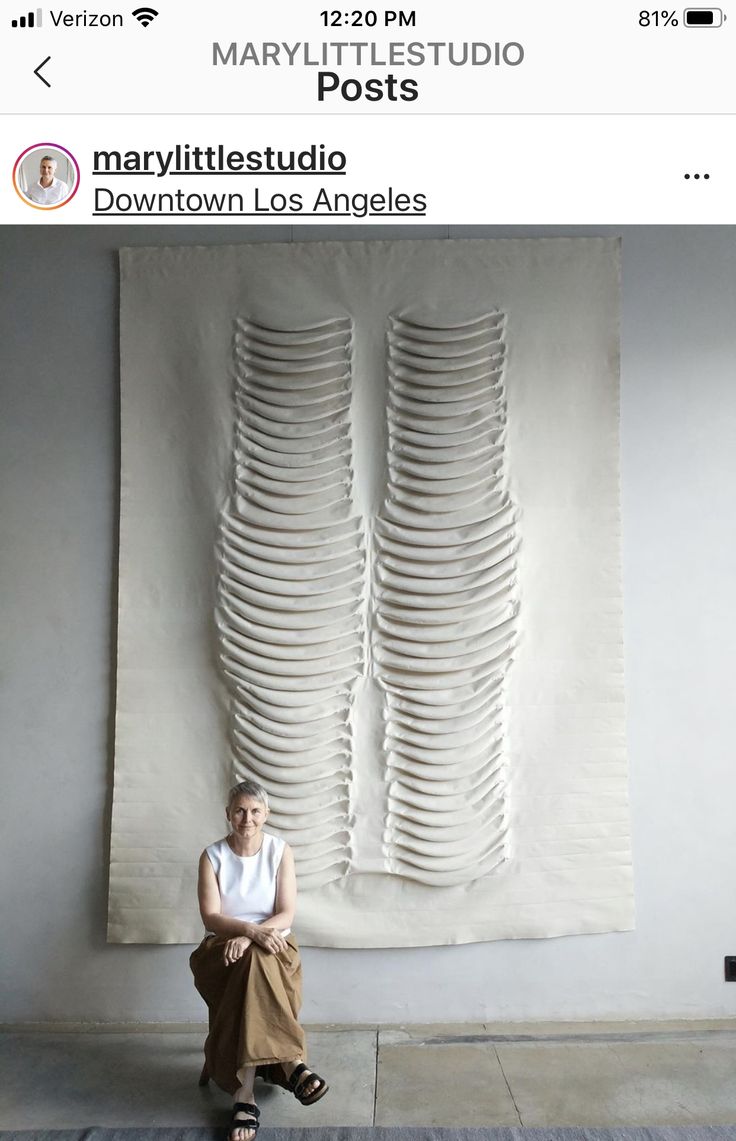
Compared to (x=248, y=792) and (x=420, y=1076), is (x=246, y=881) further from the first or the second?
(x=420, y=1076)

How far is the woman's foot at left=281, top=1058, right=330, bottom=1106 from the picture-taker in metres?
2.97

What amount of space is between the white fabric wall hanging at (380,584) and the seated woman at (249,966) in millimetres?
362

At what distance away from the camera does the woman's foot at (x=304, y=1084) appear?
297 centimetres

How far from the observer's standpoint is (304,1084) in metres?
2.98

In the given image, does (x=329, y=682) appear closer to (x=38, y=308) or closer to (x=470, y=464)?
(x=470, y=464)

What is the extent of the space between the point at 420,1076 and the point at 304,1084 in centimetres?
44

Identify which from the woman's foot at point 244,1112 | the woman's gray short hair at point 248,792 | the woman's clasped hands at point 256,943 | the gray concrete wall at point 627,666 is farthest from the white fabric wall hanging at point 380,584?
the woman's foot at point 244,1112

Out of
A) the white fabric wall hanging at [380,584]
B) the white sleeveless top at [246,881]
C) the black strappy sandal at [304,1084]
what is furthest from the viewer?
the white fabric wall hanging at [380,584]
